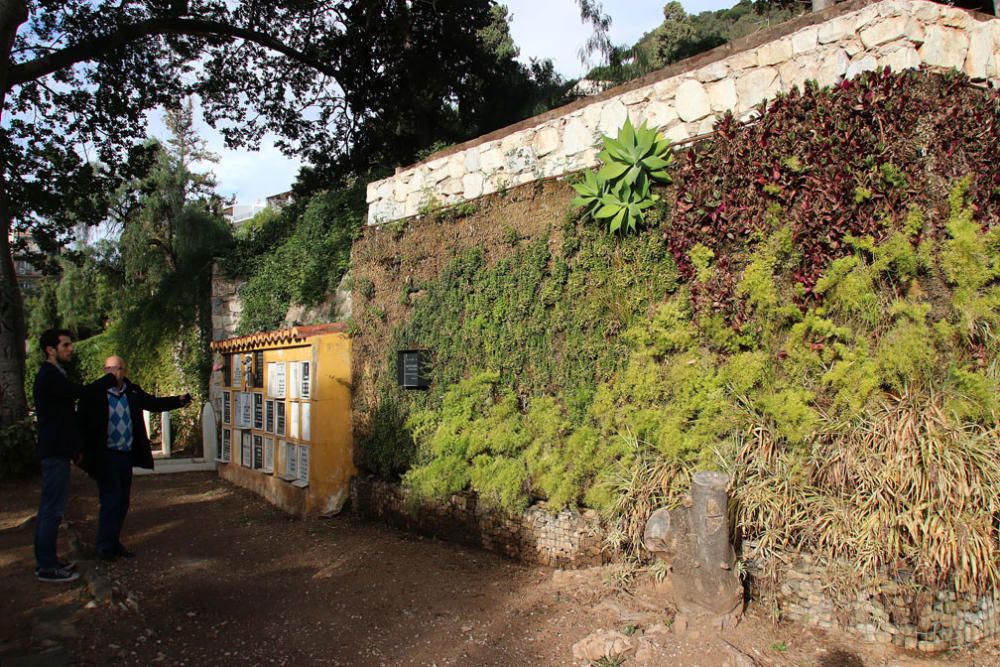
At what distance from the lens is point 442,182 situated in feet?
21.8

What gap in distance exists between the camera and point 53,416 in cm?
500

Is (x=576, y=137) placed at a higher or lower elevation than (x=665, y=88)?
lower

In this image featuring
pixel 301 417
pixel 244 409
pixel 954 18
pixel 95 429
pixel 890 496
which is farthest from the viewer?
pixel 244 409

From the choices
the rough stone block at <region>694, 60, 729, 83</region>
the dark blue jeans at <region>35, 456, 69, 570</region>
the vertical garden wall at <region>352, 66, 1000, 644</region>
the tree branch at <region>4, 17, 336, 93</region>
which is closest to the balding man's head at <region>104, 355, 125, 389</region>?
the dark blue jeans at <region>35, 456, 69, 570</region>

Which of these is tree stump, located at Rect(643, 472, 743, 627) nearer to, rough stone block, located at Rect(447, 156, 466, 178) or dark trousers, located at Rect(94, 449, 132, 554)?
rough stone block, located at Rect(447, 156, 466, 178)

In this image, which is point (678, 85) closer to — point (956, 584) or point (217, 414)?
point (956, 584)

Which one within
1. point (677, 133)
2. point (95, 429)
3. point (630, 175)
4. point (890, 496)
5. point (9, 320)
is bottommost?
point (890, 496)

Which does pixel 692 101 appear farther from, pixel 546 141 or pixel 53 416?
pixel 53 416

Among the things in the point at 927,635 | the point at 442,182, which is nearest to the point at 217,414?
the point at 442,182

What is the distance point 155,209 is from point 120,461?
605 inches

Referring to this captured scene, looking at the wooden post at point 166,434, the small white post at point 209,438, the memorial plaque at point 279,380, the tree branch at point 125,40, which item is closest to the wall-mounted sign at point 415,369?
the memorial plaque at point 279,380

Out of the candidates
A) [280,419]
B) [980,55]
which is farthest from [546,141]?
[280,419]

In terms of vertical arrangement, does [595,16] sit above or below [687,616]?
above

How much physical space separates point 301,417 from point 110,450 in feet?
6.66
